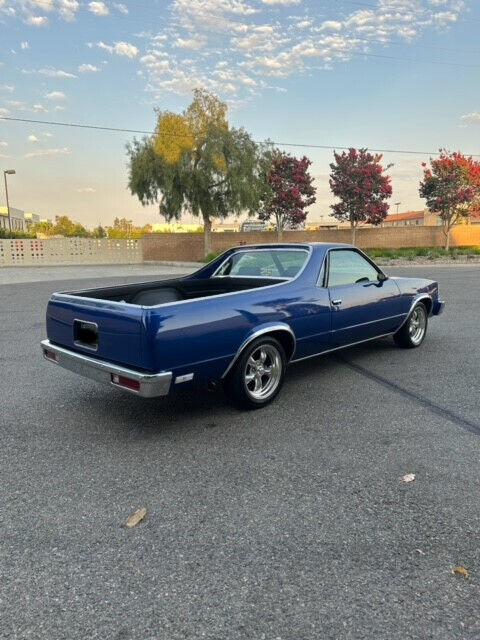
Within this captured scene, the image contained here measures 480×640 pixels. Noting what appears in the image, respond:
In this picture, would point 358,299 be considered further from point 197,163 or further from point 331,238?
point 331,238

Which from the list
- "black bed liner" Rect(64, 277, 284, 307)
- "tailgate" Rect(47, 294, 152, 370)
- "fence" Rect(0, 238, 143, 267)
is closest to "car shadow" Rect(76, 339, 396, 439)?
"tailgate" Rect(47, 294, 152, 370)

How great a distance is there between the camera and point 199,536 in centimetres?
246

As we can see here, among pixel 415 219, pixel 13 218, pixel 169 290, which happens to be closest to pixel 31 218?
pixel 13 218

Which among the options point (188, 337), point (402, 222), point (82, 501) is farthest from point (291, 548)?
point (402, 222)

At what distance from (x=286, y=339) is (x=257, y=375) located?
0.46 metres

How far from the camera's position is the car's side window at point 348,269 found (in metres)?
5.11

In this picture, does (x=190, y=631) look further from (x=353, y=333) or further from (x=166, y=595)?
(x=353, y=333)

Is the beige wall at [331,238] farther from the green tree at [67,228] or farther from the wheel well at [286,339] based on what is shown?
the green tree at [67,228]

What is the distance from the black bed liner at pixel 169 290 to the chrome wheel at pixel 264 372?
3.12 ft

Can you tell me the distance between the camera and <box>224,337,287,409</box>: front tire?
13.0ft

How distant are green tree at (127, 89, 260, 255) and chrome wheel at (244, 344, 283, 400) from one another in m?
24.2

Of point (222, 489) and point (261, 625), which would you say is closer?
point (261, 625)

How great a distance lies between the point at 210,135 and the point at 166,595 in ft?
90.7

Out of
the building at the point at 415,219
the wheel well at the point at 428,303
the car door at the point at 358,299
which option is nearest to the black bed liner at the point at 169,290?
the car door at the point at 358,299
